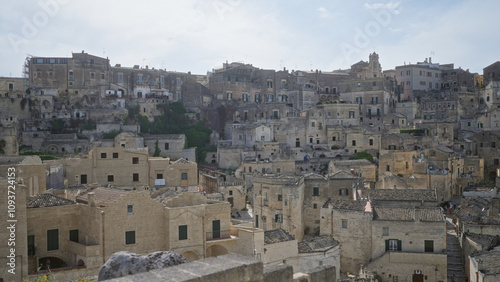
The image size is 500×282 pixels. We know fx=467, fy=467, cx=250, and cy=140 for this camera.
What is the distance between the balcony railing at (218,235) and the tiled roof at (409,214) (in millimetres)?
10453

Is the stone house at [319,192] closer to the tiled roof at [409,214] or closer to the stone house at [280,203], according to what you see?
the stone house at [280,203]

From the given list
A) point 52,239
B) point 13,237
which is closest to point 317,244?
point 52,239

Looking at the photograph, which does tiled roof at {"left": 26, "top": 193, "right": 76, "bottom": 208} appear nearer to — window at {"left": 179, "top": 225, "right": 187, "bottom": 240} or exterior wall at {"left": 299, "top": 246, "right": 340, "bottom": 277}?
window at {"left": 179, "top": 225, "right": 187, "bottom": 240}

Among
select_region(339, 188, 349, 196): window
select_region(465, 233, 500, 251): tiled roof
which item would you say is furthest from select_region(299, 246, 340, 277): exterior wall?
select_region(339, 188, 349, 196): window

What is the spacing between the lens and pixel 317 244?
27.2 meters

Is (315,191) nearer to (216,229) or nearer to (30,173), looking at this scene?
(216,229)

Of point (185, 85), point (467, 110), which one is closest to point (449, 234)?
point (467, 110)

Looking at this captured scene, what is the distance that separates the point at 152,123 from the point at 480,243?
41467 millimetres

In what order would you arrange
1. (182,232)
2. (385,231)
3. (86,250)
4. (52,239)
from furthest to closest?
(385,231)
(182,232)
(52,239)
(86,250)

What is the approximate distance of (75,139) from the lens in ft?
161

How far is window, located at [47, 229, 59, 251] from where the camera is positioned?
810 inches

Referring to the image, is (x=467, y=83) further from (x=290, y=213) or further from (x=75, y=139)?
(x=75, y=139)

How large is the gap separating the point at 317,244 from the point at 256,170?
20962 mm

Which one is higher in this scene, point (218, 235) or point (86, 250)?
point (86, 250)
